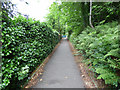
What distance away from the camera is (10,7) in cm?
179

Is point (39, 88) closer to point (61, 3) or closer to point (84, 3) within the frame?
point (61, 3)

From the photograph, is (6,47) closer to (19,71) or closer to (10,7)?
(19,71)

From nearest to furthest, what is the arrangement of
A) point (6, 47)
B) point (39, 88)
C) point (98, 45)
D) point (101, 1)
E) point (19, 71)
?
point (6, 47) → point (19, 71) → point (39, 88) → point (98, 45) → point (101, 1)

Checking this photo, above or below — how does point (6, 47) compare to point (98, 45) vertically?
above

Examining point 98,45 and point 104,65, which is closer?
point 104,65

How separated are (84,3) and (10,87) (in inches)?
319

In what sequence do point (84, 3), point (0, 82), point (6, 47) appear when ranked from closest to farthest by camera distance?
point (0, 82)
point (6, 47)
point (84, 3)

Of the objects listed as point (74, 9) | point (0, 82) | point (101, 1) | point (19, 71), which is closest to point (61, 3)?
point (74, 9)

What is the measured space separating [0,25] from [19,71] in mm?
1509

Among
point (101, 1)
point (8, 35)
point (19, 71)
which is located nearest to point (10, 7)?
point (8, 35)

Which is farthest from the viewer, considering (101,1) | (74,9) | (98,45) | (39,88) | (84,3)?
(74,9)

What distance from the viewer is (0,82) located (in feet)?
5.57

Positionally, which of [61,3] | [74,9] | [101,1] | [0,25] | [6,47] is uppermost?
[61,3]


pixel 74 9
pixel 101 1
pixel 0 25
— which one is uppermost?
pixel 74 9
